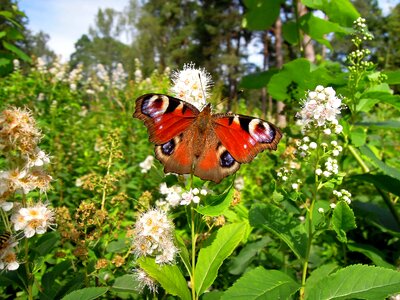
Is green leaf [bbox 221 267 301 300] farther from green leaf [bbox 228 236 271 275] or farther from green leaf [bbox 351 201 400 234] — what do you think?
green leaf [bbox 351 201 400 234]

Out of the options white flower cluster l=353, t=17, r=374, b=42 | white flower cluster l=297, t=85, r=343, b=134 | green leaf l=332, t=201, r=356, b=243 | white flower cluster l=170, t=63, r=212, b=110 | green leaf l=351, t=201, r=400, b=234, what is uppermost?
white flower cluster l=353, t=17, r=374, b=42

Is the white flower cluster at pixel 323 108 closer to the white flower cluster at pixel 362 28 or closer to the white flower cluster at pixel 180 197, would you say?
the white flower cluster at pixel 180 197

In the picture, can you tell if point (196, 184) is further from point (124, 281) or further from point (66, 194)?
point (66, 194)

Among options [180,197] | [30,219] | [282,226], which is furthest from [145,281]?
[282,226]

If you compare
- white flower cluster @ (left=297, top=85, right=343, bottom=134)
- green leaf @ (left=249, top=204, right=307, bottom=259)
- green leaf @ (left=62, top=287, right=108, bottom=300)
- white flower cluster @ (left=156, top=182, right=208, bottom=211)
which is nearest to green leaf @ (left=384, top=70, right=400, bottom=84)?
white flower cluster @ (left=297, top=85, right=343, bottom=134)

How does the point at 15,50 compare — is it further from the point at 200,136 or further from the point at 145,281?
the point at 145,281

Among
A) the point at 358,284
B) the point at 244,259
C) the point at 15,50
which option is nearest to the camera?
the point at 358,284
